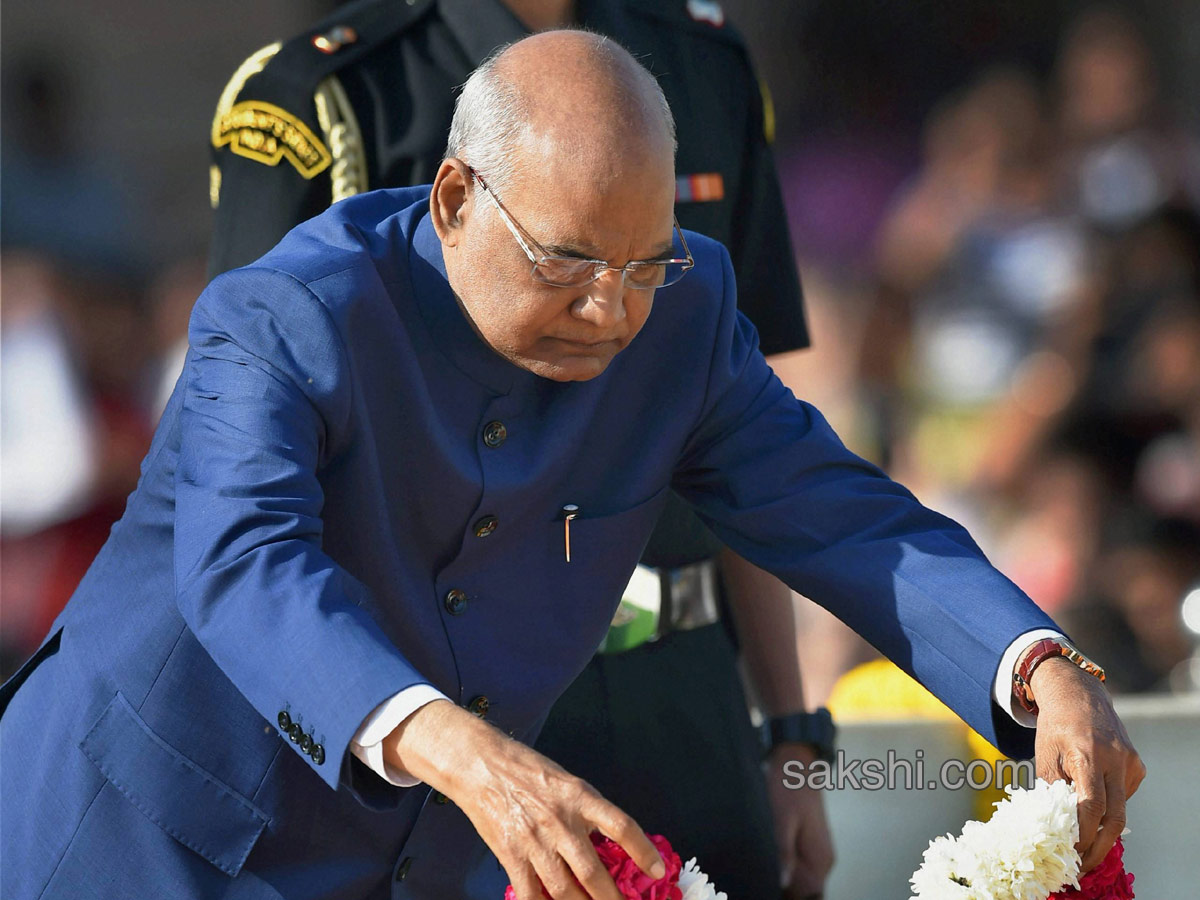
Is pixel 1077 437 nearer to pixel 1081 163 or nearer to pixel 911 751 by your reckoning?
pixel 1081 163

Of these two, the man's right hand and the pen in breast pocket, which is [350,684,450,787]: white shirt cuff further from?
the pen in breast pocket

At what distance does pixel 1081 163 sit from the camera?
5473mm

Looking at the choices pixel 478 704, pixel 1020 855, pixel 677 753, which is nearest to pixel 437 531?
pixel 478 704

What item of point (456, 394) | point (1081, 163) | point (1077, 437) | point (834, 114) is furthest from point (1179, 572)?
point (456, 394)

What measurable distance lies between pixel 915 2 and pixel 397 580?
14.6ft

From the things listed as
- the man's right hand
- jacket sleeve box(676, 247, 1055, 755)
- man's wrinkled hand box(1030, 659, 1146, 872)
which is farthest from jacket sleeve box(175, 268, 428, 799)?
man's wrinkled hand box(1030, 659, 1146, 872)

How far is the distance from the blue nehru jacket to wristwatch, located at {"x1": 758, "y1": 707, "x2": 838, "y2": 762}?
77 cm

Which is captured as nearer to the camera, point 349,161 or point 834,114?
point 349,161

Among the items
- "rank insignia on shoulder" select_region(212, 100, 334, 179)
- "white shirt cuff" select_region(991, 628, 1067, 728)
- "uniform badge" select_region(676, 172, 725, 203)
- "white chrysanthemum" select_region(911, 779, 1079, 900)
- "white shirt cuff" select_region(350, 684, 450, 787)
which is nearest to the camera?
"white shirt cuff" select_region(350, 684, 450, 787)

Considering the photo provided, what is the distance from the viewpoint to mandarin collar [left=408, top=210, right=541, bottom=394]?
188 cm

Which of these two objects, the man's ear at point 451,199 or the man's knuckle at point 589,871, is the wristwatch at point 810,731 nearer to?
the man's ear at point 451,199

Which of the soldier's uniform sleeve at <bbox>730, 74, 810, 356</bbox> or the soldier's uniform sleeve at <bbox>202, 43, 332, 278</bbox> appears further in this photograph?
the soldier's uniform sleeve at <bbox>730, 74, 810, 356</bbox>

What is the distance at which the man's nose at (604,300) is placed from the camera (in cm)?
171

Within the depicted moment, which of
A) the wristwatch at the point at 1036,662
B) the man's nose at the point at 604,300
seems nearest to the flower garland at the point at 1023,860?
A: the wristwatch at the point at 1036,662
